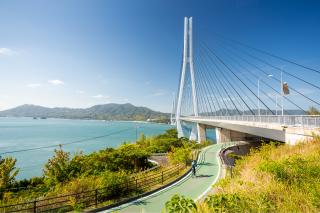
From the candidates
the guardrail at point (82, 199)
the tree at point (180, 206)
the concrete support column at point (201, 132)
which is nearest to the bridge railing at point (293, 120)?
the guardrail at point (82, 199)

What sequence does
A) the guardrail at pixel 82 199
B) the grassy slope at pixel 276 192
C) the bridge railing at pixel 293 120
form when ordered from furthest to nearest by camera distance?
the bridge railing at pixel 293 120 → the guardrail at pixel 82 199 → the grassy slope at pixel 276 192

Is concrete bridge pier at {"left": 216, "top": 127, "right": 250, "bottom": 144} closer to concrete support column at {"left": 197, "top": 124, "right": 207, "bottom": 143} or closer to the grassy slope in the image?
concrete support column at {"left": 197, "top": 124, "right": 207, "bottom": 143}

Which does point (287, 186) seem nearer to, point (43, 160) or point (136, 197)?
point (136, 197)

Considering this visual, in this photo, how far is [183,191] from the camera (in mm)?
12914

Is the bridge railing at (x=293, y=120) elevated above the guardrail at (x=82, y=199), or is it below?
above

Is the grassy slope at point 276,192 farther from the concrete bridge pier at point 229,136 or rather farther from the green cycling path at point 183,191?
the concrete bridge pier at point 229,136

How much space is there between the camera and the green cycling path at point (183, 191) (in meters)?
10.1

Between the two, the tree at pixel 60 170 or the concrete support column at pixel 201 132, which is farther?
the concrete support column at pixel 201 132

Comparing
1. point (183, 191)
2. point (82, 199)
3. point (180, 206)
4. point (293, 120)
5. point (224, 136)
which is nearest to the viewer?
point (180, 206)

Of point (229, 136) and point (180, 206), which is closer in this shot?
point (180, 206)

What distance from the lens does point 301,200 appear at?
5.39 meters

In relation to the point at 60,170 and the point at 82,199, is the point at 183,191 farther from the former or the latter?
the point at 60,170

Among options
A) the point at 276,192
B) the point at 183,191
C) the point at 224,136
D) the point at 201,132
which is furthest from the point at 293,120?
the point at 201,132

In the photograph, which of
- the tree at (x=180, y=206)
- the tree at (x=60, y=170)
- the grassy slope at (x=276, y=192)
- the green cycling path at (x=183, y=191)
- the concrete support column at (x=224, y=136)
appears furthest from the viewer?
the concrete support column at (x=224, y=136)
